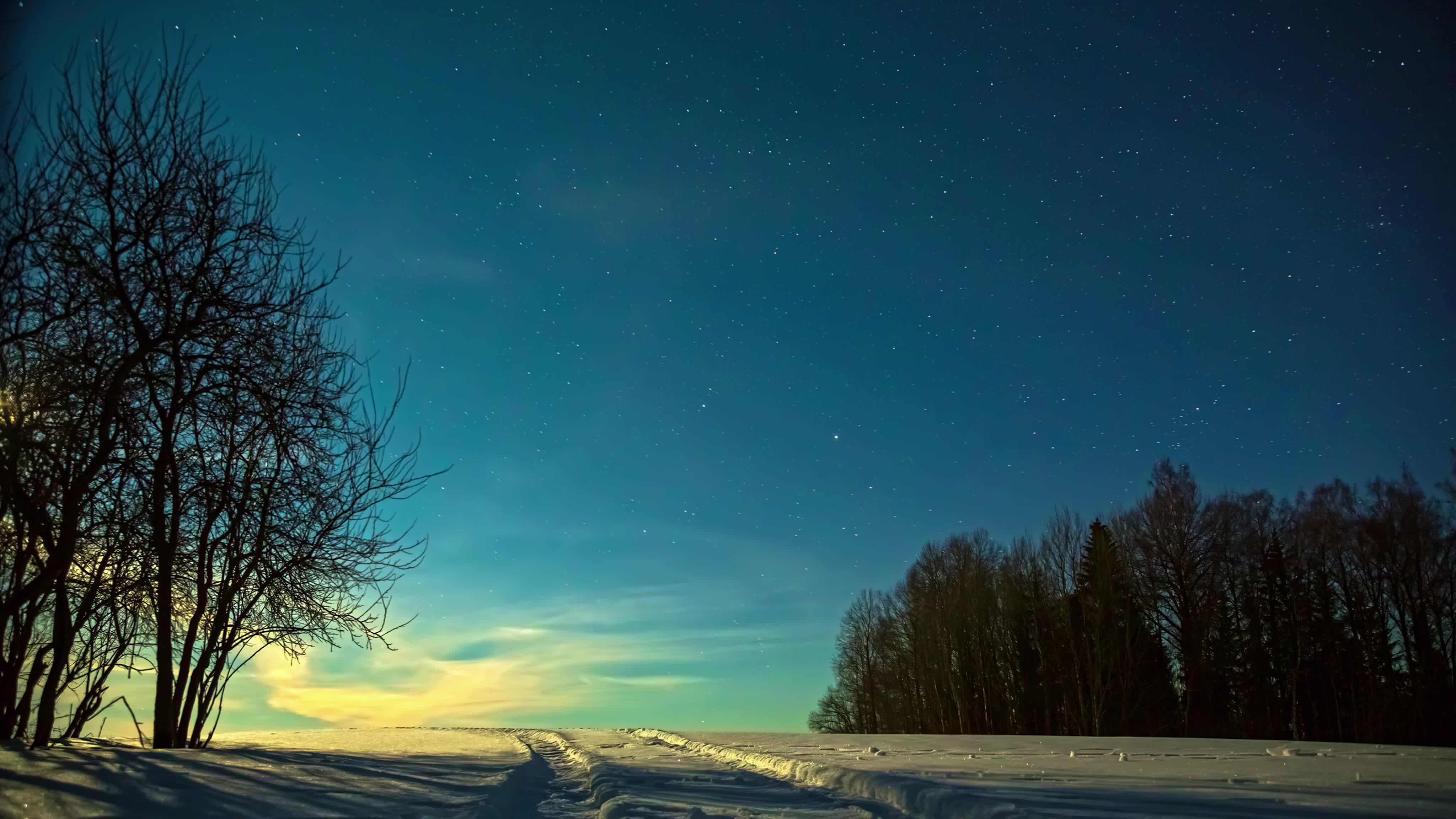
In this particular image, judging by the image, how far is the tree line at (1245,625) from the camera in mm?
34125

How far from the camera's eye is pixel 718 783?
30.2 feet

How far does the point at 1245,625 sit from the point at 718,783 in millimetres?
40555

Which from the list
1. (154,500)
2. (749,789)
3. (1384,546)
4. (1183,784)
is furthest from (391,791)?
(1384,546)

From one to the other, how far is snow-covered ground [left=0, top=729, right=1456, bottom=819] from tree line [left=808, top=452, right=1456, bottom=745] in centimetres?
2562

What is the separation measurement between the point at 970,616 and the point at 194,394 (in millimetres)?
45239

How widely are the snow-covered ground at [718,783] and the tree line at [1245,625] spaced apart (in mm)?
25617

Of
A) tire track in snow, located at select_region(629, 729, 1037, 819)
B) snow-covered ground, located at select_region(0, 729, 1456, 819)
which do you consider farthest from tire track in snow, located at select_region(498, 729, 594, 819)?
tire track in snow, located at select_region(629, 729, 1037, 819)

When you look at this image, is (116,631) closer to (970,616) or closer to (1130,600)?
(1130,600)

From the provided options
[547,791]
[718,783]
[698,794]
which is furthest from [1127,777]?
[547,791]

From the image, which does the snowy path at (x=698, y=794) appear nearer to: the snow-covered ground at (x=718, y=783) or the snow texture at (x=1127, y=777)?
the snow-covered ground at (x=718, y=783)

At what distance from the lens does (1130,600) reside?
39.4m

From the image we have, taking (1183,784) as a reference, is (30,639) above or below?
above

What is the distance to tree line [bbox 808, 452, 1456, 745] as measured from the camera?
34.1 metres

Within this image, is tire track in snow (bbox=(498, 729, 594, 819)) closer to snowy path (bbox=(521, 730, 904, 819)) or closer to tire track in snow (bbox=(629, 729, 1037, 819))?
snowy path (bbox=(521, 730, 904, 819))
